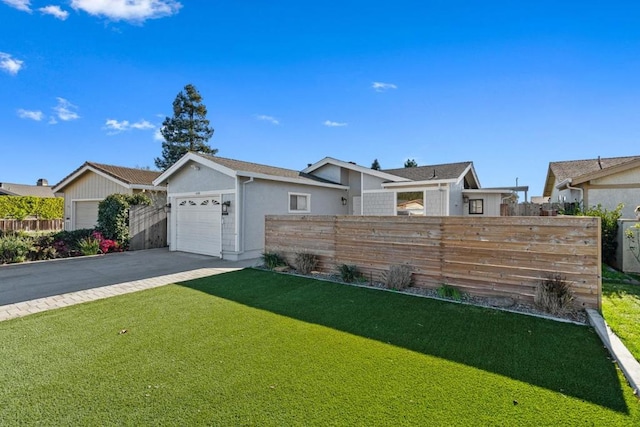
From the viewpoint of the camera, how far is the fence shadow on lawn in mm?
3100

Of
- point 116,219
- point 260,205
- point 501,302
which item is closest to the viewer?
point 501,302

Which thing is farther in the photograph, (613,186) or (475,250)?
(613,186)

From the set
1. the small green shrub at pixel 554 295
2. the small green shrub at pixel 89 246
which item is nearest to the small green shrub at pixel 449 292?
the small green shrub at pixel 554 295

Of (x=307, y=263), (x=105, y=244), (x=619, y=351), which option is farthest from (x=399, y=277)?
(x=105, y=244)

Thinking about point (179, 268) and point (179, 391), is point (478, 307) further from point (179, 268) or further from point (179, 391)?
point (179, 268)

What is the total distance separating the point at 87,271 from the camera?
345 inches

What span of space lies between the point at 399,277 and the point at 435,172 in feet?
37.3

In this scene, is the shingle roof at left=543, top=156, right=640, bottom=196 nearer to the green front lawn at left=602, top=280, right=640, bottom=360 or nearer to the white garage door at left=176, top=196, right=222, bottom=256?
the green front lawn at left=602, top=280, right=640, bottom=360

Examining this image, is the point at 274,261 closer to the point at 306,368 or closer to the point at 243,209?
the point at 243,209

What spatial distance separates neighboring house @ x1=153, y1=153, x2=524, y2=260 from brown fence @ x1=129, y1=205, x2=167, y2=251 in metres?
1.06

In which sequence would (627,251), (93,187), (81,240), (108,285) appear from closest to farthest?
(108,285) < (627,251) < (81,240) < (93,187)

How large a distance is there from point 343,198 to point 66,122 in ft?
73.5

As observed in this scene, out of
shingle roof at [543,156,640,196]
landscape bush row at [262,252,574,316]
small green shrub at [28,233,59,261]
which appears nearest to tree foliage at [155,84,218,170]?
small green shrub at [28,233,59,261]

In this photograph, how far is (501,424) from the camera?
2.41 metres
